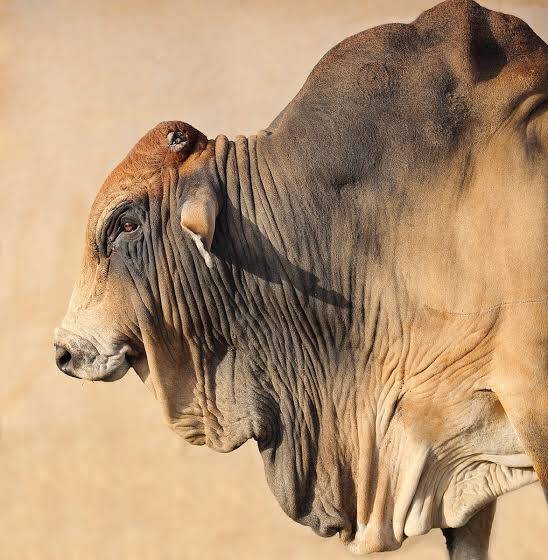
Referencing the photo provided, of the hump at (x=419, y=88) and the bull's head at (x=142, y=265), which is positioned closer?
the hump at (x=419, y=88)

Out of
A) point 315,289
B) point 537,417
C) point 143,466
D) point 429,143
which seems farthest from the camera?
point 143,466

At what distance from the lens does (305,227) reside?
2.33 meters

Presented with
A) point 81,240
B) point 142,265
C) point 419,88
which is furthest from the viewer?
point 81,240

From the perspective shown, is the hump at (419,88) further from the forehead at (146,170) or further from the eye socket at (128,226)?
the eye socket at (128,226)

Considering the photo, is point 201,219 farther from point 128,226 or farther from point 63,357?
point 63,357

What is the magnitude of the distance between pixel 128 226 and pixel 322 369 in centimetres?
46

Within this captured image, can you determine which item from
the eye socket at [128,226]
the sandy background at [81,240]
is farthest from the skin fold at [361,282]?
the sandy background at [81,240]

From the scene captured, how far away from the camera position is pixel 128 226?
239cm

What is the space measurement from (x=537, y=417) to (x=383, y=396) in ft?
1.15

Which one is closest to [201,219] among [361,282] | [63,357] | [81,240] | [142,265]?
[142,265]

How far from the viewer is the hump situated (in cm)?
220

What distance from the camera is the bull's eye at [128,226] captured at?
2391 mm

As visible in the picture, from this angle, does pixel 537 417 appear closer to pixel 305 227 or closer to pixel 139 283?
pixel 305 227

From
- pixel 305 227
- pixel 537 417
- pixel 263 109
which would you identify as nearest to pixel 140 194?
pixel 305 227
